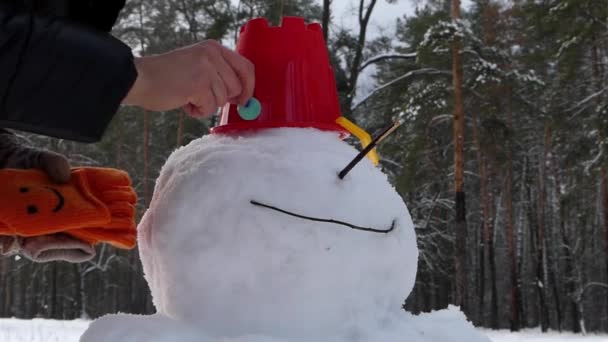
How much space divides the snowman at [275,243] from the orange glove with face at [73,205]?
0.15ft

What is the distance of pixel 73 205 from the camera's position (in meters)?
0.80

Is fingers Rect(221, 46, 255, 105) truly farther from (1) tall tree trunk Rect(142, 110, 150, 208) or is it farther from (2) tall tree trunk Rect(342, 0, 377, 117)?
(1) tall tree trunk Rect(142, 110, 150, 208)

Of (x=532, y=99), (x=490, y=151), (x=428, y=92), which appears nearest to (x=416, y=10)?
(x=428, y=92)

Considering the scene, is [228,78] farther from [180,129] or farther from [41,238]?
[180,129]

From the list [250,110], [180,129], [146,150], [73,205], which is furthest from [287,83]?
[146,150]

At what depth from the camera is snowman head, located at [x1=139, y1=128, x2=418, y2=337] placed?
0.80 metres

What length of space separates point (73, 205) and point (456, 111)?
7724 millimetres

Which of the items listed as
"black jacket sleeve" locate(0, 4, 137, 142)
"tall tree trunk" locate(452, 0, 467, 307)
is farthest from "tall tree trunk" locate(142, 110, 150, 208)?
"black jacket sleeve" locate(0, 4, 137, 142)

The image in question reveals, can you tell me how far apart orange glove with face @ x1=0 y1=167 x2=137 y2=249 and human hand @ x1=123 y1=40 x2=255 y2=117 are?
178 millimetres

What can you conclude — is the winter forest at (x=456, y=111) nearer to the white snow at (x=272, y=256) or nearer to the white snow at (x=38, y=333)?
the white snow at (x=38, y=333)

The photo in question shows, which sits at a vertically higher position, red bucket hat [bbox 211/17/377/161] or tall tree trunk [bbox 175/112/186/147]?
tall tree trunk [bbox 175/112/186/147]

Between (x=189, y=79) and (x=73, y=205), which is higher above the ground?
(x=189, y=79)

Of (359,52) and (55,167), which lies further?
(359,52)

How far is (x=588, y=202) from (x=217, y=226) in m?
12.7
